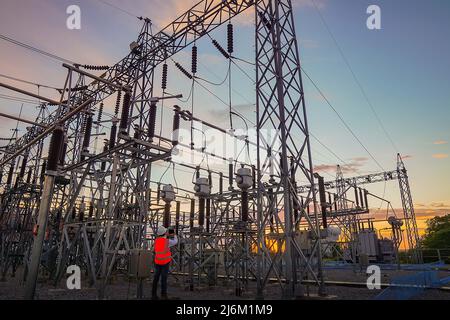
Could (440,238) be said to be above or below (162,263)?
above

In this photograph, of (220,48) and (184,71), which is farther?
(184,71)

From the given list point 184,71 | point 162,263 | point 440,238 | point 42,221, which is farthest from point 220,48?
point 440,238

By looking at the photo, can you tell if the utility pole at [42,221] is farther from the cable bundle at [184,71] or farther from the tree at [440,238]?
the tree at [440,238]

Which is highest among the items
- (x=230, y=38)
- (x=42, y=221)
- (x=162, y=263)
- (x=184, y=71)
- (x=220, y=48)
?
(x=220, y=48)

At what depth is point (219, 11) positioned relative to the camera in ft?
43.0

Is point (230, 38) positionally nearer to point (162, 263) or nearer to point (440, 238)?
point (162, 263)

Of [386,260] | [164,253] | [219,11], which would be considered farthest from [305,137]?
[386,260]

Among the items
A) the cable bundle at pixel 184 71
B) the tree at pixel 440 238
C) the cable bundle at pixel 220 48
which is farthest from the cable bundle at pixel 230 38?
the tree at pixel 440 238

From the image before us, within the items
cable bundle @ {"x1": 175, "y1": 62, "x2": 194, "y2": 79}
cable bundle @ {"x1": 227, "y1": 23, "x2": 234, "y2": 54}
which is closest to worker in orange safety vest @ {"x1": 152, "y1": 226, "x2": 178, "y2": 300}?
cable bundle @ {"x1": 227, "y1": 23, "x2": 234, "y2": 54}

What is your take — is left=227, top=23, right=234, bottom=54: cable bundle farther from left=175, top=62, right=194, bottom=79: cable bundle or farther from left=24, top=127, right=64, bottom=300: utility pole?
left=24, top=127, right=64, bottom=300: utility pole

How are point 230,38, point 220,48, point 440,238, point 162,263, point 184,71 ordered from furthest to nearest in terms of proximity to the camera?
point 440,238, point 184,71, point 220,48, point 230,38, point 162,263

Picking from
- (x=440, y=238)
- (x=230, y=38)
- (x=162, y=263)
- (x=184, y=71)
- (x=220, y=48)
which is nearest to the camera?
(x=162, y=263)

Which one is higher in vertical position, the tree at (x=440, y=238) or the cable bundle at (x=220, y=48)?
A: the cable bundle at (x=220, y=48)

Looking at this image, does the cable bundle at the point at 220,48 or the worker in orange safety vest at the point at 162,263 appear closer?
the worker in orange safety vest at the point at 162,263
